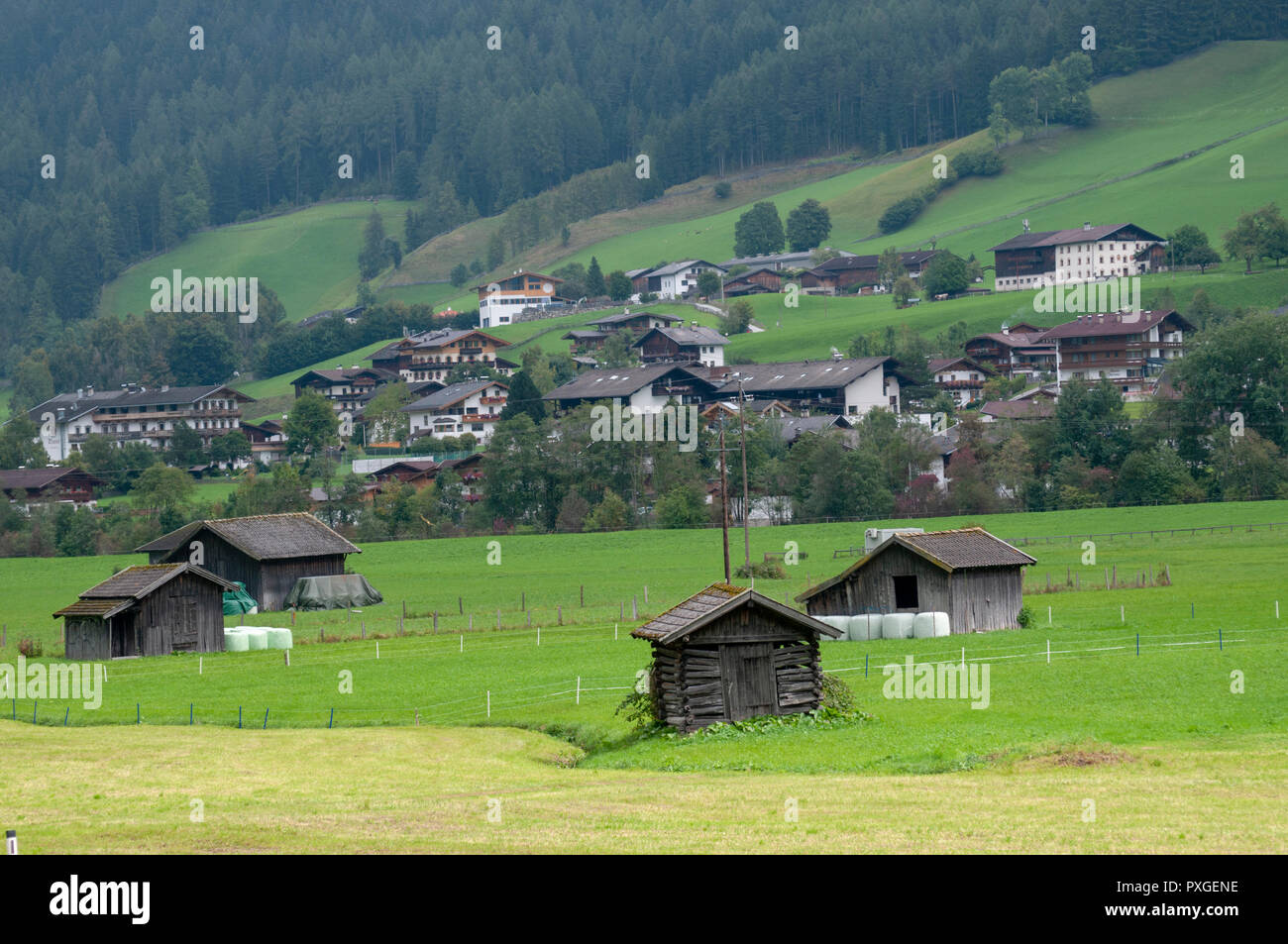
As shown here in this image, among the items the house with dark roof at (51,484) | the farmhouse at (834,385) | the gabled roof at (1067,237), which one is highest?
the gabled roof at (1067,237)

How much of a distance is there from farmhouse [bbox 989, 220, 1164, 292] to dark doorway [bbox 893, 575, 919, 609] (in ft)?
399

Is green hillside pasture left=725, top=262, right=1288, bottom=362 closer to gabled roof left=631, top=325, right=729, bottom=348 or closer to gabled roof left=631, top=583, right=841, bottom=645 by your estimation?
gabled roof left=631, top=325, right=729, bottom=348

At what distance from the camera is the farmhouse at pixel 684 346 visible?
156 m

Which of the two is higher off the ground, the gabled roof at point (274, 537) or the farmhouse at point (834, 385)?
the farmhouse at point (834, 385)

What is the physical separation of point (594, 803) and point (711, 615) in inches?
389

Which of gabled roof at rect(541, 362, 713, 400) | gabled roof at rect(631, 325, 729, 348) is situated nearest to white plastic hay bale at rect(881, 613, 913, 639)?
gabled roof at rect(541, 362, 713, 400)

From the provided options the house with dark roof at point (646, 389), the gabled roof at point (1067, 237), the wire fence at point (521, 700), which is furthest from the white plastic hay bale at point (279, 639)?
the gabled roof at point (1067, 237)

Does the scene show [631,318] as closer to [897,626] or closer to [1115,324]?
[1115,324]

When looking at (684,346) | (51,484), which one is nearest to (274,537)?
(51,484)

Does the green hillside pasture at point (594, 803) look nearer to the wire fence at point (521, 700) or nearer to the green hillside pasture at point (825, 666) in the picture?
the green hillside pasture at point (825, 666)

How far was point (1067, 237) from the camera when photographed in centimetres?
16938

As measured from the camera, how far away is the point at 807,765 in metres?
28.8

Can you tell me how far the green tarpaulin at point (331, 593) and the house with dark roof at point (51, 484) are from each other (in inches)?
2222

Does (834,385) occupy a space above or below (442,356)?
below
